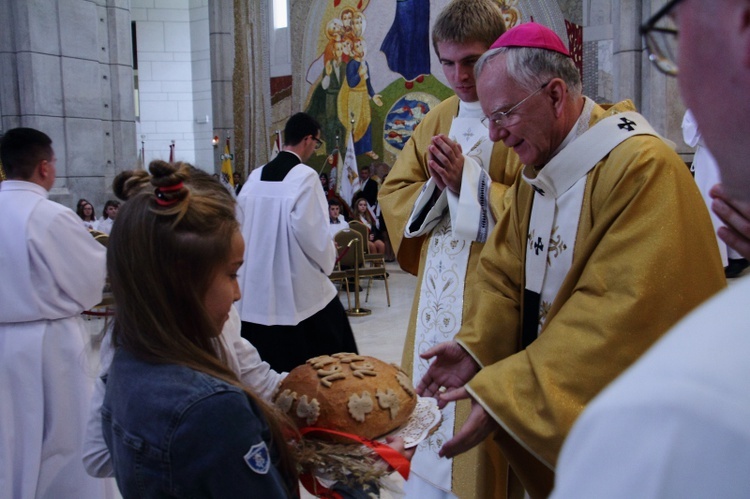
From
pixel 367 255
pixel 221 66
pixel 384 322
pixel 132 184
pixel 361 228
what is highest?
pixel 221 66

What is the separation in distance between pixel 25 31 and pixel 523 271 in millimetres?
8881

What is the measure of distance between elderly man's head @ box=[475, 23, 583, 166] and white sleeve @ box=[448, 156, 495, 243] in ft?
1.59

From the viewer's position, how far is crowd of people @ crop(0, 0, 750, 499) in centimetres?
46

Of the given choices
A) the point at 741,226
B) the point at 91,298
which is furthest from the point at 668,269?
the point at 91,298

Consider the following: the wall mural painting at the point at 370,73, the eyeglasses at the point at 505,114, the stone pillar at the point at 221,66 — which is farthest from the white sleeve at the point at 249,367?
the stone pillar at the point at 221,66

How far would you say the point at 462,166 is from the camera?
248 cm

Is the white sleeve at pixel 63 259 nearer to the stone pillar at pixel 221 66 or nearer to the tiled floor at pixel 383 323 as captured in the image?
the tiled floor at pixel 383 323

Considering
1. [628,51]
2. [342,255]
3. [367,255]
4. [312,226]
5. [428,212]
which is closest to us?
[428,212]

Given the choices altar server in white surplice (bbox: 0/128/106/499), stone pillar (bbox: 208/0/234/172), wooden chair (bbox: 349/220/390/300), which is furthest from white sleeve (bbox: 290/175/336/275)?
stone pillar (bbox: 208/0/234/172)

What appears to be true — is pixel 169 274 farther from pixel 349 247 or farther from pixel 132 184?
pixel 349 247

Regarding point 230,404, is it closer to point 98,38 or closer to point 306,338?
point 306,338

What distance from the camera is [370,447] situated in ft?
4.95

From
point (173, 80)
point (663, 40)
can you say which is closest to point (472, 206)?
point (663, 40)

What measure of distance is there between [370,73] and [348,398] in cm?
1340
